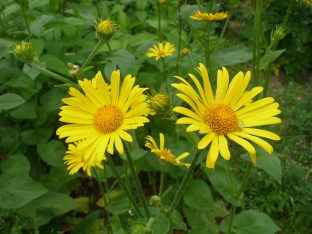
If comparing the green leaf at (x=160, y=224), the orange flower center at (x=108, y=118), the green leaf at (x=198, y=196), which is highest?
the orange flower center at (x=108, y=118)

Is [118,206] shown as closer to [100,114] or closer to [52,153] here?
[100,114]

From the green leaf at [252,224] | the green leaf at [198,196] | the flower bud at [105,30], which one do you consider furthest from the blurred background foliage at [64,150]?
the flower bud at [105,30]

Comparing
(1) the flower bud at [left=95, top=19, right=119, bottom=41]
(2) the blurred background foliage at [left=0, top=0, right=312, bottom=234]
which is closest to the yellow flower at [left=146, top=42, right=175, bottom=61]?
(2) the blurred background foliage at [left=0, top=0, right=312, bottom=234]

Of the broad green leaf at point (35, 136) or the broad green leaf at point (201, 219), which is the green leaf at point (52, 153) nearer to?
the broad green leaf at point (35, 136)

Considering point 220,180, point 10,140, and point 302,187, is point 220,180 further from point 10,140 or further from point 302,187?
point 10,140

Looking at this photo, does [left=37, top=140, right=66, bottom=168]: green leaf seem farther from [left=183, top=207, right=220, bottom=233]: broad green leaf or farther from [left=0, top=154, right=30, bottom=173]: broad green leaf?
[left=183, top=207, right=220, bottom=233]: broad green leaf
